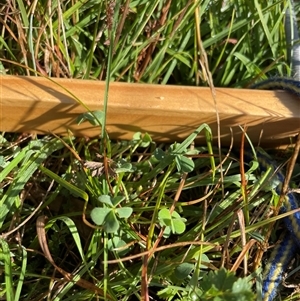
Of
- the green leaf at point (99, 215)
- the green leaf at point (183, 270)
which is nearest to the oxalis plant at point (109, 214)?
the green leaf at point (99, 215)

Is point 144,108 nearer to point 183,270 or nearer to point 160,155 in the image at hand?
point 160,155

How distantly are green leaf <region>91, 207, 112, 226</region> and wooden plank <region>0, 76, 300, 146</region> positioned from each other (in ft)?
0.58

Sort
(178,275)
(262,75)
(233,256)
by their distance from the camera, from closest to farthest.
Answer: (178,275) < (233,256) < (262,75)

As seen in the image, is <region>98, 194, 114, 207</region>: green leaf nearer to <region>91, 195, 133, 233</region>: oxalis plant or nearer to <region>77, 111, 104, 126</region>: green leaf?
<region>91, 195, 133, 233</region>: oxalis plant

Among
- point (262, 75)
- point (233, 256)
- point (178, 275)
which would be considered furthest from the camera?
point (262, 75)

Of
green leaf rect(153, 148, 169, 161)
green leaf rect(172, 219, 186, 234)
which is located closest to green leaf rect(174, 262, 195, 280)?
green leaf rect(172, 219, 186, 234)

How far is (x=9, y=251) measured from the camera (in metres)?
0.77

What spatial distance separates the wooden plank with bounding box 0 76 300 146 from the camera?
2.61 ft

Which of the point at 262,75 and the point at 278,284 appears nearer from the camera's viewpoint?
the point at 278,284

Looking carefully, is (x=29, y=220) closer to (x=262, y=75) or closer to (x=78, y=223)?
(x=78, y=223)

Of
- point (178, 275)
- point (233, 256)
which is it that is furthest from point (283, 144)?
point (178, 275)

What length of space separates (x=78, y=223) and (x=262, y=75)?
0.41m

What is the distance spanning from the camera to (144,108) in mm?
809

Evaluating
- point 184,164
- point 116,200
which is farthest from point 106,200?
→ point 184,164
